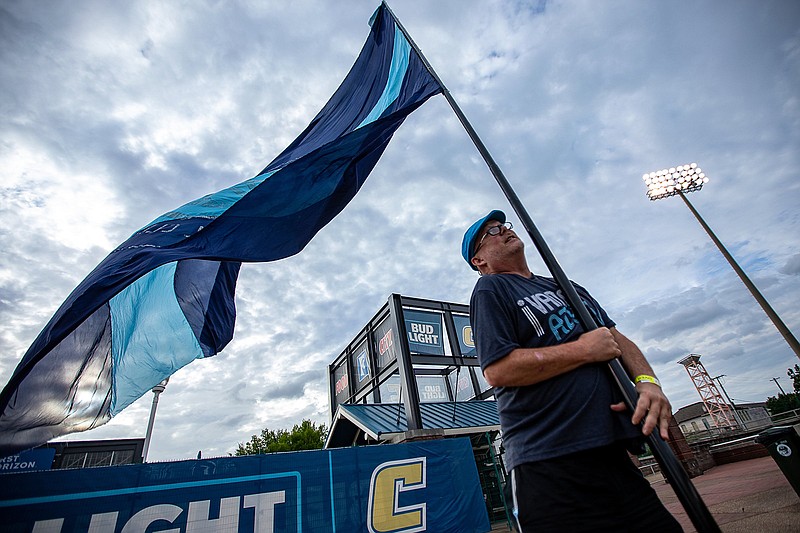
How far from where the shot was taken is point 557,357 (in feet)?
4.47

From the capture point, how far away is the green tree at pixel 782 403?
45.4 m

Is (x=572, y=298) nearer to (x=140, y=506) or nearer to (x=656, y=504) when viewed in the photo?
(x=656, y=504)

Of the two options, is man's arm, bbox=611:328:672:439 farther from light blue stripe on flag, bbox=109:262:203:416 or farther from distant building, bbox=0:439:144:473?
distant building, bbox=0:439:144:473

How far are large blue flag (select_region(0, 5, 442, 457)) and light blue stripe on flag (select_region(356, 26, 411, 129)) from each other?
18 millimetres

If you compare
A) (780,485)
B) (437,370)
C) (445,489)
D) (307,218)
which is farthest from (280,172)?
(437,370)

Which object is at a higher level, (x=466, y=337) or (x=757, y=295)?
(x=466, y=337)

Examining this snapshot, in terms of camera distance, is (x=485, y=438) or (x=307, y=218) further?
Result: (x=485, y=438)

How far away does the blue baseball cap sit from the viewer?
80.8 inches

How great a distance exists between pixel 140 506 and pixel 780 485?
10538 mm

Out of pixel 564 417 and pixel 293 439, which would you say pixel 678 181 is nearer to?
pixel 564 417

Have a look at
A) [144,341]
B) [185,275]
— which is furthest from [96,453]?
[185,275]

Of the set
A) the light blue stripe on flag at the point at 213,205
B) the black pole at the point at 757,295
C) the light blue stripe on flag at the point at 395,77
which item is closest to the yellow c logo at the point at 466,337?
the black pole at the point at 757,295

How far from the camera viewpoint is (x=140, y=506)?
522 cm

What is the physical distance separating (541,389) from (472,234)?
3.06 feet
